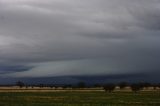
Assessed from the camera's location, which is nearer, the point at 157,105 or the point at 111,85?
the point at 157,105

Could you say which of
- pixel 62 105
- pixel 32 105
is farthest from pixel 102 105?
pixel 32 105

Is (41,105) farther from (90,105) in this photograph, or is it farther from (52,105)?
(90,105)

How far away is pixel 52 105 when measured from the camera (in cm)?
6562

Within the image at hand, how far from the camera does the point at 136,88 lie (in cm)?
17188

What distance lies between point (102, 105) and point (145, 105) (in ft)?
23.1

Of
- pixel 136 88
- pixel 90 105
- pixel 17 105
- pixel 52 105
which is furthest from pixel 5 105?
pixel 136 88

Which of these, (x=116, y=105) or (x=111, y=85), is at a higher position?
(x=111, y=85)

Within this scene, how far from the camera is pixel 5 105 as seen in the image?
6500 centimetres

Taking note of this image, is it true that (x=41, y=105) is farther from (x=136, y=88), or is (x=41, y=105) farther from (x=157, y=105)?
(x=136, y=88)

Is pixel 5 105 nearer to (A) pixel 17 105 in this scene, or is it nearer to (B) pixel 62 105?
(A) pixel 17 105

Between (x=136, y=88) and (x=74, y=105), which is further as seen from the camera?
(x=136, y=88)

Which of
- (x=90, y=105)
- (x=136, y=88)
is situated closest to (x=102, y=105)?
(x=90, y=105)

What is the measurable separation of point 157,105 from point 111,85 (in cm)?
10850

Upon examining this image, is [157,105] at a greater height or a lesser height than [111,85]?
lesser
